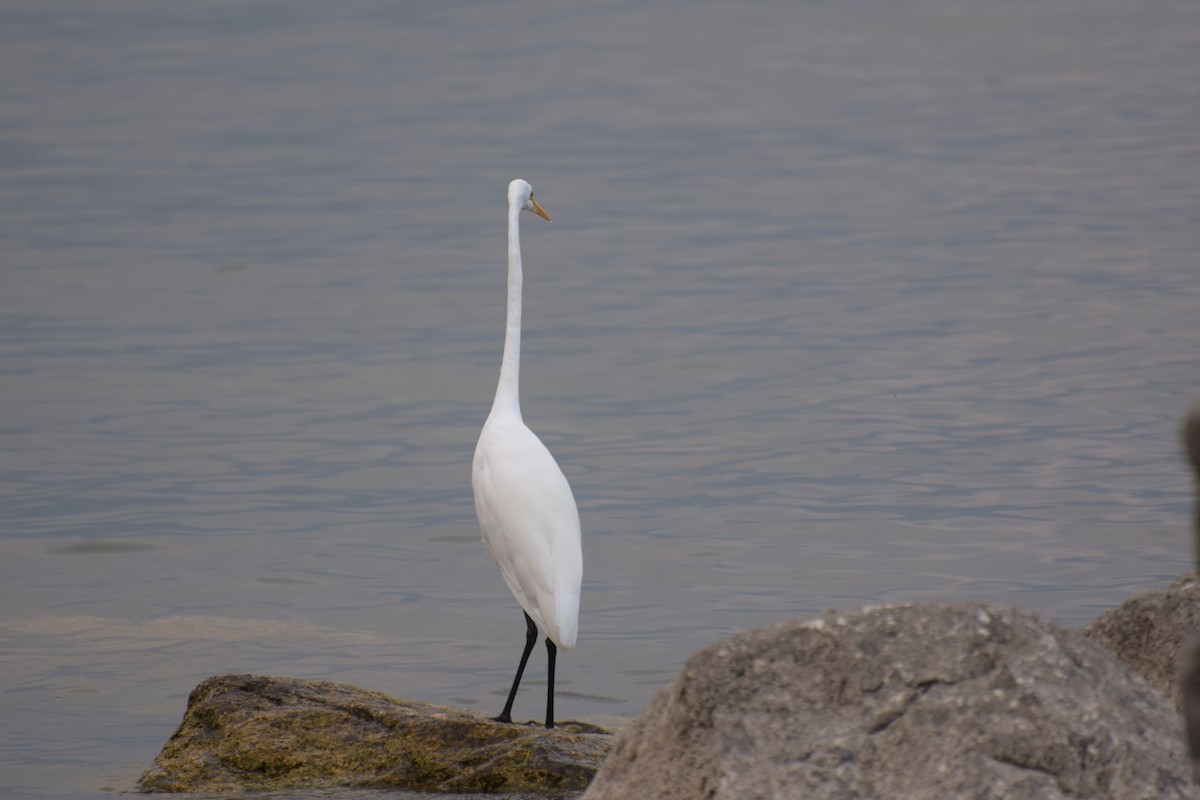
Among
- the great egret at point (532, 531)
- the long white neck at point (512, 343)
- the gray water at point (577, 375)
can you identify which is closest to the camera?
the great egret at point (532, 531)

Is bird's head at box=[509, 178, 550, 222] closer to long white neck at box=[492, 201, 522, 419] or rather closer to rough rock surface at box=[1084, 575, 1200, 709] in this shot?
long white neck at box=[492, 201, 522, 419]

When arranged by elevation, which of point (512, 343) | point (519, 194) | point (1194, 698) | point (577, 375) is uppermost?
point (519, 194)

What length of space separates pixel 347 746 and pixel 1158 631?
267cm

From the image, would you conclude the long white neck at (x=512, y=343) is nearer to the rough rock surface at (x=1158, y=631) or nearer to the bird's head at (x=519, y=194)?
the bird's head at (x=519, y=194)

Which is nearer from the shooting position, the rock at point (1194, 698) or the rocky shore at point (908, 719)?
the rock at point (1194, 698)

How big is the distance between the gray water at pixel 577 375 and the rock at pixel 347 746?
2.80 feet

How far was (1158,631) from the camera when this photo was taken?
5270 mm

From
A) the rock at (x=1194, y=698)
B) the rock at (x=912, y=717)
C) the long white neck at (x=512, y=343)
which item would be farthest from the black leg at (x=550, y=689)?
the rock at (x=1194, y=698)

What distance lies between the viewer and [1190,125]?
103 feet

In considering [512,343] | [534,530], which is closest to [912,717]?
[534,530]

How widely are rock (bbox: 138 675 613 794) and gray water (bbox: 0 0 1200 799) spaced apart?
0.85 meters

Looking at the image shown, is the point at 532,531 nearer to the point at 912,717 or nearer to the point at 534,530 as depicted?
the point at 534,530

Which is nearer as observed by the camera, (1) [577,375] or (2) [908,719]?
(2) [908,719]

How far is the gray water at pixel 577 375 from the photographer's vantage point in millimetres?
9852
